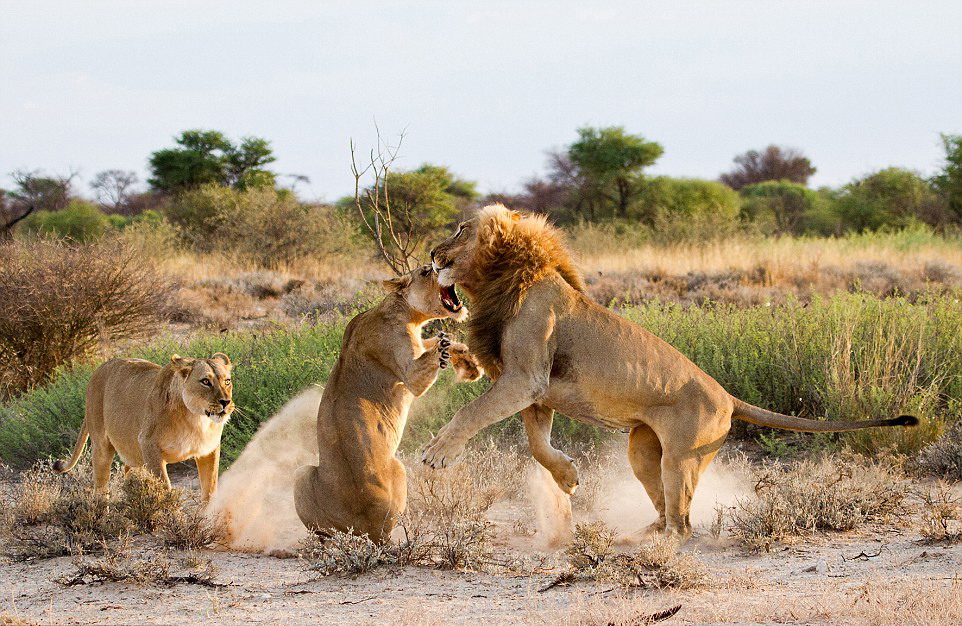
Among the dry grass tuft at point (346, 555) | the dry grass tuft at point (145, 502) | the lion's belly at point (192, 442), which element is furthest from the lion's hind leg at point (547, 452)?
the dry grass tuft at point (145, 502)

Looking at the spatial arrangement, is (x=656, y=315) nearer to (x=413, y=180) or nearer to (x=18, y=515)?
(x=18, y=515)

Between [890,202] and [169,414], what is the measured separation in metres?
34.2

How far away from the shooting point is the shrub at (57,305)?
41.4ft

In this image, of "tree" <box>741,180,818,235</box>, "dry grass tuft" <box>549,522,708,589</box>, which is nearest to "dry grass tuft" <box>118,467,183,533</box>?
"dry grass tuft" <box>549,522,708,589</box>

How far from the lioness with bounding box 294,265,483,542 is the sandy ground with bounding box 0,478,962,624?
0.35 m

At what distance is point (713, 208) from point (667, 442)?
3446 centimetres

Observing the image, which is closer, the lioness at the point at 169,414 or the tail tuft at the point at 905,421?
the tail tuft at the point at 905,421

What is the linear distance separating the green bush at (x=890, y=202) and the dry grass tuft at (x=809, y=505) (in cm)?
3057

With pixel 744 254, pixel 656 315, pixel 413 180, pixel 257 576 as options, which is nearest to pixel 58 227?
pixel 413 180

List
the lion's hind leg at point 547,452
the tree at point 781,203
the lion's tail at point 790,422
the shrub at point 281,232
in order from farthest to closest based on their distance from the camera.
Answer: the tree at point 781,203, the shrub at point 281,232, the lion's tail at point 790,422, the lion's hind leg at point 547,452

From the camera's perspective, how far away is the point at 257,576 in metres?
5.91

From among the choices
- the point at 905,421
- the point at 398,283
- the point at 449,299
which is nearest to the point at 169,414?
the point at 398,283

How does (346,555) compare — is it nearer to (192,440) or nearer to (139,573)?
(139,573)

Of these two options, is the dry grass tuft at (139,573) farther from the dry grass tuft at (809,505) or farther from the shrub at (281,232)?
the shrub at (281,232)
